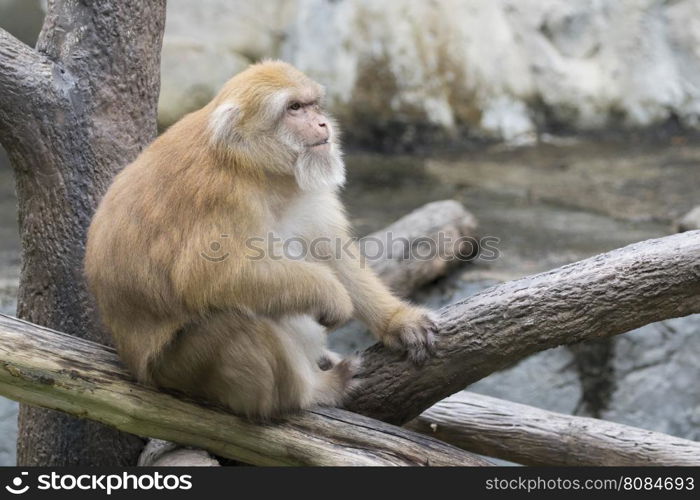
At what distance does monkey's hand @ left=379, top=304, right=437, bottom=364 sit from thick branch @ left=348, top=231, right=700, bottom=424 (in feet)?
0.16

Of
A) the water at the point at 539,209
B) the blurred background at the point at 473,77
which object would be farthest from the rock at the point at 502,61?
the water at the point at 539,209

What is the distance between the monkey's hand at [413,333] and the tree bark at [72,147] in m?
1.80

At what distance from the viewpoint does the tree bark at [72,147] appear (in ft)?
17.0

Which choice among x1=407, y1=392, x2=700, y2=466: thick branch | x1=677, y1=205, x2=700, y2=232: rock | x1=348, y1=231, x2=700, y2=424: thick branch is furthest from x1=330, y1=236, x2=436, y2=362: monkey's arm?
x1=677, y1=205, x2=700, y2=232: rock

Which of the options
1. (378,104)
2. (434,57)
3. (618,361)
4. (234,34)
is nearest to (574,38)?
(434,57)

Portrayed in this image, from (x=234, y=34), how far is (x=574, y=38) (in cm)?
450

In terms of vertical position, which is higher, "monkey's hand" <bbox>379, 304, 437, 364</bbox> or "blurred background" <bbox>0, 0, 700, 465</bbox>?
"blurred background" <bbox>0, 0, 700, 465</bbox>

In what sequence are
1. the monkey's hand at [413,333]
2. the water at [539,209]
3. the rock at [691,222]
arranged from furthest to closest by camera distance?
the rock at [691,222] < the water at [539,209] < the monkey's hand at [413,333]

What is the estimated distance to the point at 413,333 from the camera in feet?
15.5

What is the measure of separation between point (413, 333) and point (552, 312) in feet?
2.44

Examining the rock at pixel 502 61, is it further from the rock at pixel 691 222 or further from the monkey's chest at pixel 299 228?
the monkey's chest at pixel 299 228

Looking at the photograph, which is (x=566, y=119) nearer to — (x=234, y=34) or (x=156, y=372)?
(x=234, y=34)

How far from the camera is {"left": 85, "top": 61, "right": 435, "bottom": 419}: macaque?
4.34 meters

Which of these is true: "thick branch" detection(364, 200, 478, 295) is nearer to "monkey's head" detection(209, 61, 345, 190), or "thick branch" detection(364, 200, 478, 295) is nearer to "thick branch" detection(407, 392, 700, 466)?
"thick branch" detection(407, 392, 700, 466)
